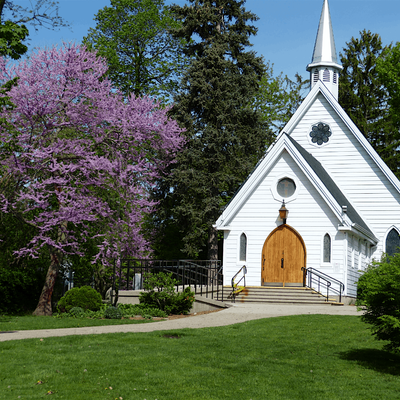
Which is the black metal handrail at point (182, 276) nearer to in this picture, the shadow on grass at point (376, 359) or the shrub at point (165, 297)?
the shrub at point (165, 297)

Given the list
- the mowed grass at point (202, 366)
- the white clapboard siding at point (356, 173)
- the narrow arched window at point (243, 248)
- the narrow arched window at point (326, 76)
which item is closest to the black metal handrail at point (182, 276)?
the narrow arched window at point (243, 248)

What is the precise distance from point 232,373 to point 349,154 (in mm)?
19905

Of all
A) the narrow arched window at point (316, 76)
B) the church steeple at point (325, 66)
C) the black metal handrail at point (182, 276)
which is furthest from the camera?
the narrow arched window at point (316, 76)

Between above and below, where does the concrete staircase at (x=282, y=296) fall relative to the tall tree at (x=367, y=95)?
below

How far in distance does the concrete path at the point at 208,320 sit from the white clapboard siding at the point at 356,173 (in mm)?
7793

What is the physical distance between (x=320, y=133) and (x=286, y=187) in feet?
18.5

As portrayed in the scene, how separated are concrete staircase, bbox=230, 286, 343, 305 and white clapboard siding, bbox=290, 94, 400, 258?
6264 mm

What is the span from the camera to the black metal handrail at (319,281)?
73.2ft

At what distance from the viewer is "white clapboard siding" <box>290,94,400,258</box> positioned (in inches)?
1039

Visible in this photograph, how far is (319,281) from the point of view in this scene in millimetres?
22422

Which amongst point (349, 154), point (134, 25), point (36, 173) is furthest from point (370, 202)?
point (134, 25)

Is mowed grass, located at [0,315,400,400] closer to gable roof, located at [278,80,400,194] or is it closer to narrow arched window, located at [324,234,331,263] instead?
narrow arched window, located at [324,234,331,263]

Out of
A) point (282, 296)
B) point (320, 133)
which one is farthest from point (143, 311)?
point (320, 133)

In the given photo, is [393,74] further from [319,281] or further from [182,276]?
[182,276]
